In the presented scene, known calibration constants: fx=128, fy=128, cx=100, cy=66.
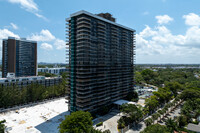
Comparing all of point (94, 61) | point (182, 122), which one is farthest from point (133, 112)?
point (94, 61)

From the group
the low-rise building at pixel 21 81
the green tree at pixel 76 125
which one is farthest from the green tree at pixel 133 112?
the low-rise building at pixel 21 81

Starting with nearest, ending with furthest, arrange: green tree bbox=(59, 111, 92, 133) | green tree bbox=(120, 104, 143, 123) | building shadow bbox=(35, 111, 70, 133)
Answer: green tree bbox=(59, 111, 92, 133) < building shadow bbox=(35, 111, 70, 133) < green tree bbox=(120, 104, 143, 123)

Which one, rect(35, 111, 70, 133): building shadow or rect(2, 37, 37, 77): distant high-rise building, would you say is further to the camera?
rect(2, 37, 37, 77): distant high-rise building

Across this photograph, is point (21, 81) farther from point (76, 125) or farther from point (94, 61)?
point (76, 125)

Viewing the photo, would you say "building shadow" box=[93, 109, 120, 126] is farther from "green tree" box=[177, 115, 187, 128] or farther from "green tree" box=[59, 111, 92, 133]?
"green tree" box=[177, 115, 187, 128]

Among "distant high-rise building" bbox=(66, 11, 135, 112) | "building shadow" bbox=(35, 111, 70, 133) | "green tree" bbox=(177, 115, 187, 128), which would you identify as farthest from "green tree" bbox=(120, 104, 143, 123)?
"building shadow" bbox=(35, 111, 70, 133)

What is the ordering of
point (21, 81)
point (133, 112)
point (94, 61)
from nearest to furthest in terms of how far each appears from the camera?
point (133, 112) → point (94, 61) → point (21, 81)

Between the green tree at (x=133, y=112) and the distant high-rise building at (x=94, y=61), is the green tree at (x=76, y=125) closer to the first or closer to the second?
the distant high-rise building at (x=94, y=61)
